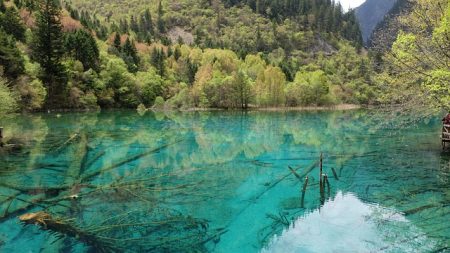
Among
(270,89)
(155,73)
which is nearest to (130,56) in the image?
(155,73)

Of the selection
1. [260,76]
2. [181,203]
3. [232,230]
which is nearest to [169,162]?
[181,203]

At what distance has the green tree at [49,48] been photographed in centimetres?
7206

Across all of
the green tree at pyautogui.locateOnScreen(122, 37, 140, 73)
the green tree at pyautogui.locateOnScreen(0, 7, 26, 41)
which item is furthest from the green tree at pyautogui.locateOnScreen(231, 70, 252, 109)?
the green tree at pyautogui.locateOnScreen(0, 7, 26, 41)

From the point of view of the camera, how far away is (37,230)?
45.0 feet

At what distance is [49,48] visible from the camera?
72.7 metres

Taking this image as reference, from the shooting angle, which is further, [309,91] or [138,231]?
[309,91]

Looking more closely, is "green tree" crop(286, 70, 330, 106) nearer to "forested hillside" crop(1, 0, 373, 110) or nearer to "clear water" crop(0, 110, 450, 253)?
"forested hillside" crop(1, 0, 373, 110)

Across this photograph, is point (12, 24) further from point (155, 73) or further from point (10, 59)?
point (155, 73)

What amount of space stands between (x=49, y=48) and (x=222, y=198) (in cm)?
6456

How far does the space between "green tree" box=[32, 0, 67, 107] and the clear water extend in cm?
4407

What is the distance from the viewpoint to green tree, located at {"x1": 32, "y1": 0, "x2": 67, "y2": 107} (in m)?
72.1

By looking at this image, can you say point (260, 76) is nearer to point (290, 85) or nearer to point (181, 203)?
point (290, 85)

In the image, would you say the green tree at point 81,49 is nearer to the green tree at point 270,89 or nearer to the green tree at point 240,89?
the green tree at point 240,89

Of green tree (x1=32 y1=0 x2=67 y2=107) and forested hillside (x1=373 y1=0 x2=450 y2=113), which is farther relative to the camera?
green tree (x1=32 y1=0 x2=67 y2=107)
